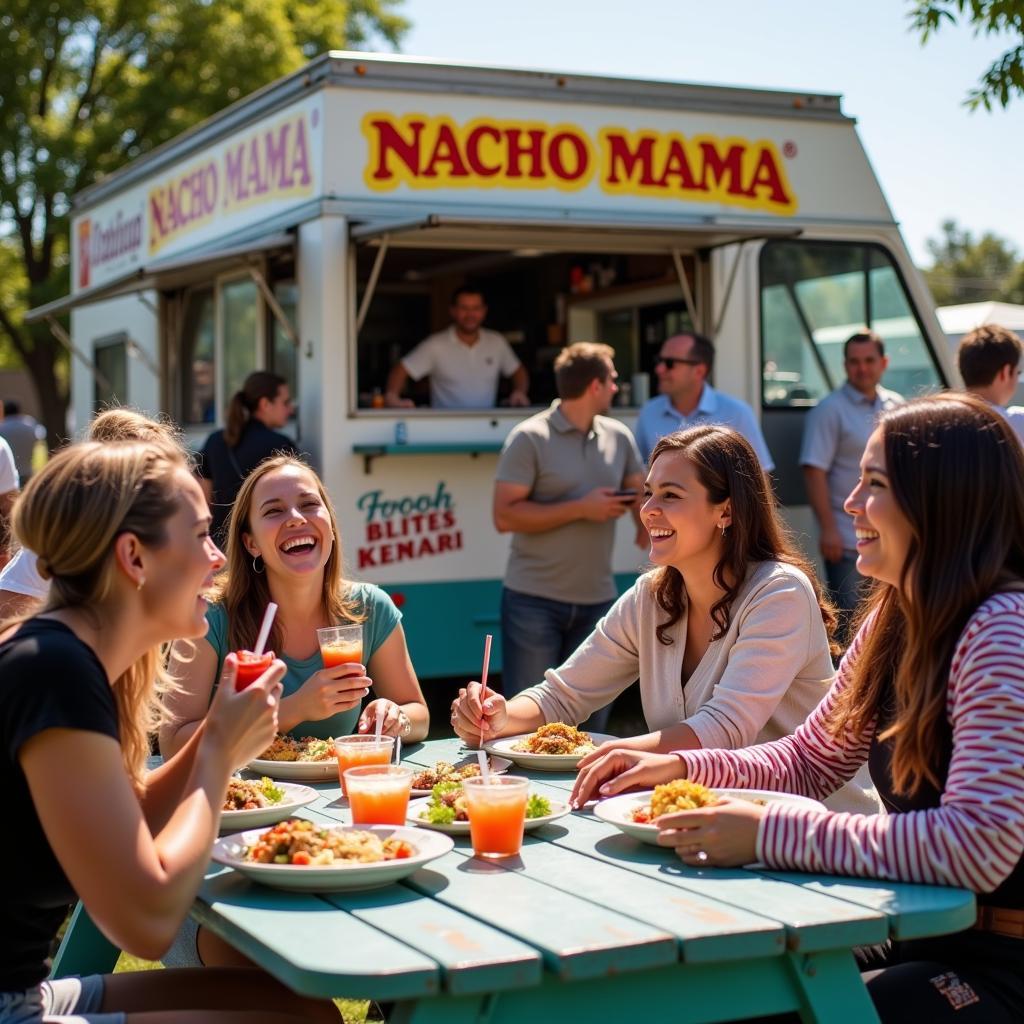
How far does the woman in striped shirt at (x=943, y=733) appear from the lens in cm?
214

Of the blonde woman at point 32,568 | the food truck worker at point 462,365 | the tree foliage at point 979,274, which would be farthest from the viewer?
the tree foliage at point 979,274

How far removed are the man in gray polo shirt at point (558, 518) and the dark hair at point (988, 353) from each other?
148cm

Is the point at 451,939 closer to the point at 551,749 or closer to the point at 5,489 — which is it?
the point at 551,749

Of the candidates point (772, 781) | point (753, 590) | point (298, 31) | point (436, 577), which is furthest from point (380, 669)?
point (298, 31)

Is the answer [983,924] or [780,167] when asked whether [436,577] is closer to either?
[780,167]

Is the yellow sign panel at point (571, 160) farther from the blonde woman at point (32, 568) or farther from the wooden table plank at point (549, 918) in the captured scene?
the wooden table plank at point (549, 918)

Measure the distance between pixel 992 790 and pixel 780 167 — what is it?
6099mm

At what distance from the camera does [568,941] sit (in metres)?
1.91

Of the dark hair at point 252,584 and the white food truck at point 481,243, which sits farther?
the white food truck at point 481,243

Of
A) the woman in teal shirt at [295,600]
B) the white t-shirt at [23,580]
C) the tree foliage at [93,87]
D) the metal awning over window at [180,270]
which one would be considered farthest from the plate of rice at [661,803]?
the tree foliage at [93,87]

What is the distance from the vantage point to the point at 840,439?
7.27 m

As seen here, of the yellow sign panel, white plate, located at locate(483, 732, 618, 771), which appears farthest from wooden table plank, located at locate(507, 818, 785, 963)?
the yellow sign panel

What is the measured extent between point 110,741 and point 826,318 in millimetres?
6476

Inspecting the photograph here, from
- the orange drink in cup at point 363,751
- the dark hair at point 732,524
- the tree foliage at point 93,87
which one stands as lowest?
the orange drink in cup at point 363,751
